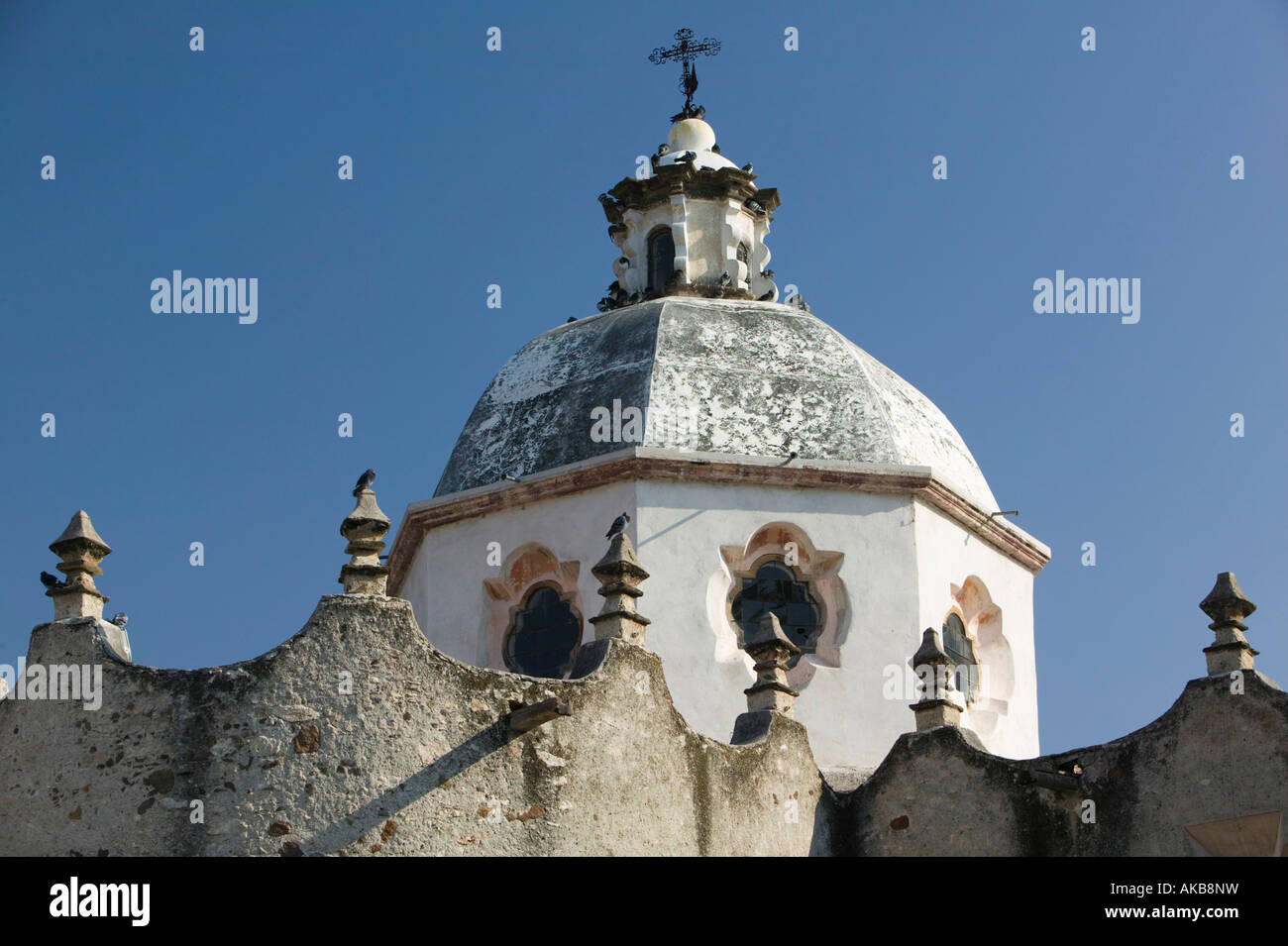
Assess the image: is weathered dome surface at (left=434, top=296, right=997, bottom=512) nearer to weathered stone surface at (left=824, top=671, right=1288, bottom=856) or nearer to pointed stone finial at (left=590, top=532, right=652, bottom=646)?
pointed stone finial at (left=590, top=532, right=652, bottom=646)

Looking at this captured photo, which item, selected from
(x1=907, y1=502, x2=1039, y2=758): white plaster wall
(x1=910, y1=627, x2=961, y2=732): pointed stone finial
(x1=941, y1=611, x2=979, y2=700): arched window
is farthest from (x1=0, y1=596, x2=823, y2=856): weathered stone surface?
(x1=941, y1=611, x2=979, y2=700): arched window

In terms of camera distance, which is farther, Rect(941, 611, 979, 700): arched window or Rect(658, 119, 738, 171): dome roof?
Rect(658, 119, 738, 171): dome roof

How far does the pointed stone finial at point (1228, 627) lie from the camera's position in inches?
722

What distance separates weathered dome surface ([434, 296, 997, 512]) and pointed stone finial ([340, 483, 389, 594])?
5965 millimetres

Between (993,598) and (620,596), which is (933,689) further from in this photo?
(993,598)

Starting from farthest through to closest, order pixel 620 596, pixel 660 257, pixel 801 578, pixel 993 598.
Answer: pixel 660 257, pixel 993 598, pixel 801 578, pixel 620 596

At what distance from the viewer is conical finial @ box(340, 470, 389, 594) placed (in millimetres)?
16719

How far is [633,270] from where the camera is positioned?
27.0m

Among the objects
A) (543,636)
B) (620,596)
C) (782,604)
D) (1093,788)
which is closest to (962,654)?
(782,604)

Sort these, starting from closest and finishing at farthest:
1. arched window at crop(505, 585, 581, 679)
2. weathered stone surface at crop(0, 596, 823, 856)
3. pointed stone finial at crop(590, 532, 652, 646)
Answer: weathered stone surface at crop(0, 596, 823, 856) → pointed stone finial at crop(590, 532, 652, 646) → arched window at crop(505, 585, 581, 679)

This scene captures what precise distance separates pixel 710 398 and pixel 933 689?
4.84 meters

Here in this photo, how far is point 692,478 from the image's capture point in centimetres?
2211
